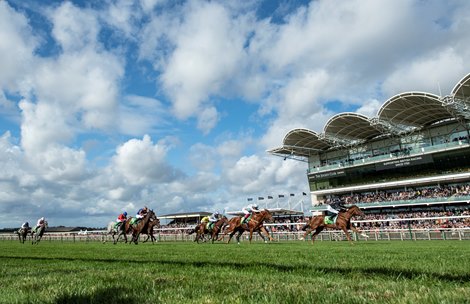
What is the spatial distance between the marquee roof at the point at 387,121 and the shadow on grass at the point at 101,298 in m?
40.6

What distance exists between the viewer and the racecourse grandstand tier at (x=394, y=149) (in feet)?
140

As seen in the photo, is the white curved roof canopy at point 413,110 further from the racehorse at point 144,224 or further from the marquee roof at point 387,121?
the racehorse at point 144,224

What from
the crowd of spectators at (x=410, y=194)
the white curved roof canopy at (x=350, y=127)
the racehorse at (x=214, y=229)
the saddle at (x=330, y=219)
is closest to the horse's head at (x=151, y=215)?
the racehorse at (x=214, y=229)

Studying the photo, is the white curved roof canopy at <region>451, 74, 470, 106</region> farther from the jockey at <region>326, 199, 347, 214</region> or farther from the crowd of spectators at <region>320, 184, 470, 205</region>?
the jockey at <region>326, 199, 347, 214</region>

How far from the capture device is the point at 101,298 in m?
3.18

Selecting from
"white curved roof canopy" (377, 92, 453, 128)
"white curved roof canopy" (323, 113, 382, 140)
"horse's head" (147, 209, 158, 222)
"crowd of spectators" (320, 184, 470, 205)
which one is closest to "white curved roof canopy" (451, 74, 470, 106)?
"white curved roof canopy" (377, 92, 453, 128)

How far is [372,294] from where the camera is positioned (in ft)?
9.88

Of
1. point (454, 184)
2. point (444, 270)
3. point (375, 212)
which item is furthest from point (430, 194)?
point (444, 270)

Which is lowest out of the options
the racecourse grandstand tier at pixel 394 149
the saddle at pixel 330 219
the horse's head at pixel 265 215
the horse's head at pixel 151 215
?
the saddle at pixel 330 219

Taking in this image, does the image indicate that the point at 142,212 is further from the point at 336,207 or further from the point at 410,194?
the point at 410,194

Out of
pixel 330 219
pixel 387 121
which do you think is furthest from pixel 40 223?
pixel 387 121

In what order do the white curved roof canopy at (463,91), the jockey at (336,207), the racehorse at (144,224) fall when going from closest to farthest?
the jockey at (336,207), the racehorse at (144,224), the white curved roof canopy at (463,91)

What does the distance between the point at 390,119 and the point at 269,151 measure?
19.6 m

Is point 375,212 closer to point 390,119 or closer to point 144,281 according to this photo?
point 390,119
